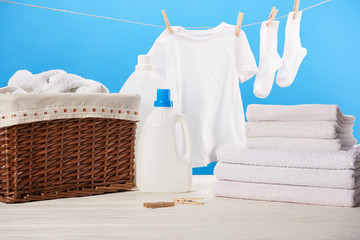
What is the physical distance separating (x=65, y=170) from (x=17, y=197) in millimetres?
106

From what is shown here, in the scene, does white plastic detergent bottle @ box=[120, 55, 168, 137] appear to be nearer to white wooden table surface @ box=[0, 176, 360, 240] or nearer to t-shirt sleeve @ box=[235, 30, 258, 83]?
white wooden table surface @ box=[0, 176, 360, 240]

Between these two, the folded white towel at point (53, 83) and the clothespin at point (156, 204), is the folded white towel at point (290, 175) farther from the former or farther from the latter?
the folded white towel at point (53, 83)

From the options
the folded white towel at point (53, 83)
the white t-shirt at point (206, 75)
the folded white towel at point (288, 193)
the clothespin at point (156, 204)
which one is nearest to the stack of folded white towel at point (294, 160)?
the folded white towel at point (288, 193)

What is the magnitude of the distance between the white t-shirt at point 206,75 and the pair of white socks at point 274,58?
0.05 m

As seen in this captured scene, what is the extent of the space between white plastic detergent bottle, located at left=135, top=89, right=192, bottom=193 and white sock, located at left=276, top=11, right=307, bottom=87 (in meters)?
0.76

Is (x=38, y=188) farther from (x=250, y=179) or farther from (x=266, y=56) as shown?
(x=266, y=56)

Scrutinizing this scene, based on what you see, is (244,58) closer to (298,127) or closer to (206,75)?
A: (206,75)

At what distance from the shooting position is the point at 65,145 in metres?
0.92

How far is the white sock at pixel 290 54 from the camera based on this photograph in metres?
1.61

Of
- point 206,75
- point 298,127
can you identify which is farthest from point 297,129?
point 206,75

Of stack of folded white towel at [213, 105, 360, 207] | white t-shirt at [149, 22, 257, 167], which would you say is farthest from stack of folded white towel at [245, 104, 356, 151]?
white t-shirt at [149, 22, 257, 167]

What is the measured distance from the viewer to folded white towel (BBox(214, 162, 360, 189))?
80cm

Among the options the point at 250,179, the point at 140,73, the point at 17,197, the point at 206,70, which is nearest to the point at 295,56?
the point at 206,70

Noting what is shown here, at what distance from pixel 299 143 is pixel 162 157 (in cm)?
27
